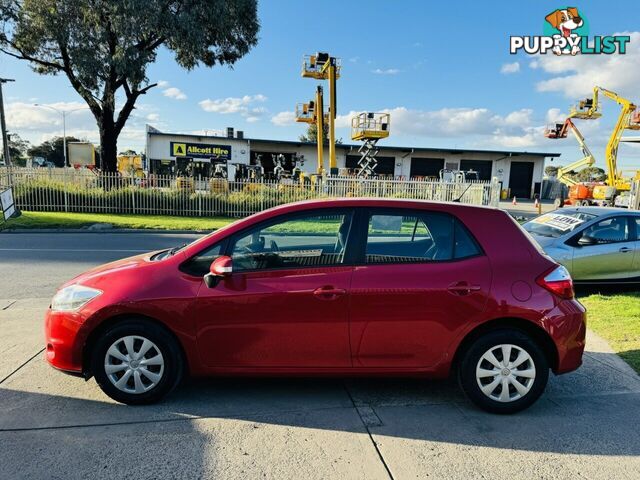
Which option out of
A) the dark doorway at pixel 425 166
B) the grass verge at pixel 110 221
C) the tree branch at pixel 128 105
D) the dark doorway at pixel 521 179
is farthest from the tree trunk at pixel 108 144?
the dark doorway at pixel 521 179

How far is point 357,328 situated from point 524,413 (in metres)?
1.46

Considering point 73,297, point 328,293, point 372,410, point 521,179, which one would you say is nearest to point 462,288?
point 328,293

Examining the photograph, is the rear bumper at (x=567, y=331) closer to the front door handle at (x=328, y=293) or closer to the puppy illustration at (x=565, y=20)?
the front door handle at (x=328, y=293)

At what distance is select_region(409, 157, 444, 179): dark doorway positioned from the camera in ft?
158

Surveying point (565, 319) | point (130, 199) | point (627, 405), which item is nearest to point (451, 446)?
point (565, 319)

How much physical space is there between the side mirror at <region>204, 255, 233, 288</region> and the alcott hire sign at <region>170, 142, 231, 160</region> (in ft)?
119

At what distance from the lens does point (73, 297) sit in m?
3.50

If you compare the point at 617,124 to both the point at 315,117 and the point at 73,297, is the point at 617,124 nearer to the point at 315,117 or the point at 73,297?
the point at 315,117

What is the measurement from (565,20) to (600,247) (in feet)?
40.7

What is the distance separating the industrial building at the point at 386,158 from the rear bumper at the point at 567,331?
39.3 meters

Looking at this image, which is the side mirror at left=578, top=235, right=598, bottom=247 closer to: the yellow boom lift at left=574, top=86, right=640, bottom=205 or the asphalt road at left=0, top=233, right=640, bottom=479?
the asphalt road at left=0, top=233, right=640, bottom=479

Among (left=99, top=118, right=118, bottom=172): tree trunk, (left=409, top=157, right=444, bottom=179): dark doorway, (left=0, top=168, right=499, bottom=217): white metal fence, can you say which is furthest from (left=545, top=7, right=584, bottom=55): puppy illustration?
(left=409, top=157, right=444, bottom=179): dark doorway

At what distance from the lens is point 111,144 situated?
23.2m

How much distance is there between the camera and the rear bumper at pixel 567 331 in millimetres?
3455
